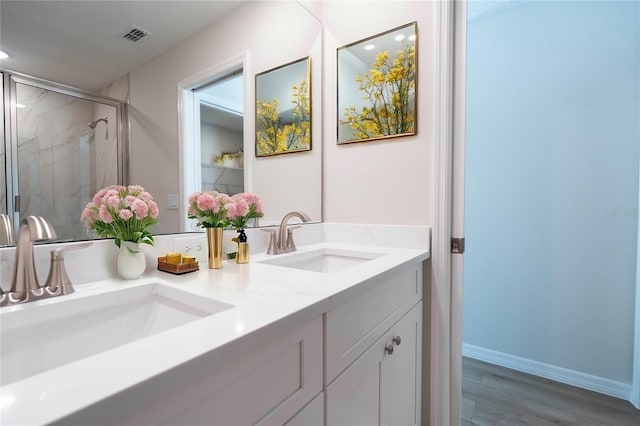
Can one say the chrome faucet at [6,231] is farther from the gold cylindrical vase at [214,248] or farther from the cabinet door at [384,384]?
the cabinet door at [384,384]

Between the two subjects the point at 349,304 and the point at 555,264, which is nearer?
the point at 349,304

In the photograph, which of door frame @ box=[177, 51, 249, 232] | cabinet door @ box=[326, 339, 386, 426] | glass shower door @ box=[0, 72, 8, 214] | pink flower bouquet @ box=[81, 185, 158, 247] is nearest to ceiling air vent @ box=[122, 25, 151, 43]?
door frame @ box=[177, 51, 249, 232]

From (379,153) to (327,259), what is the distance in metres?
0.57

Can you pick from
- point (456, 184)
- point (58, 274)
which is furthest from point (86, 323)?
point (456, 184)

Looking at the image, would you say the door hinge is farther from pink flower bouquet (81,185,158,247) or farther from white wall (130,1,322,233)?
pink flower bouquet (81,185,158,247)

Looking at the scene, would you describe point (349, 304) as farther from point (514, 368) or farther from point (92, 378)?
point (514, 368)

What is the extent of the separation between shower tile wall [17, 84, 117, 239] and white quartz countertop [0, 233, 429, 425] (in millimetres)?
203

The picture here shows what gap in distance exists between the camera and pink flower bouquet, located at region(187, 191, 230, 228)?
98cm

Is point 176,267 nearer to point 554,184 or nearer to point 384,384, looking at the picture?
point 384,384

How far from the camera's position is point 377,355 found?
906 mm

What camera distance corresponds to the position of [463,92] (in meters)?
1.33

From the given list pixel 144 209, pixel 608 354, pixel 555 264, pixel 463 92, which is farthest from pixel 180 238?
pixel 608 354

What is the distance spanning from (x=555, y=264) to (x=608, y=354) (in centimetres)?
55

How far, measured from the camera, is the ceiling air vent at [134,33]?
0.86 meters
